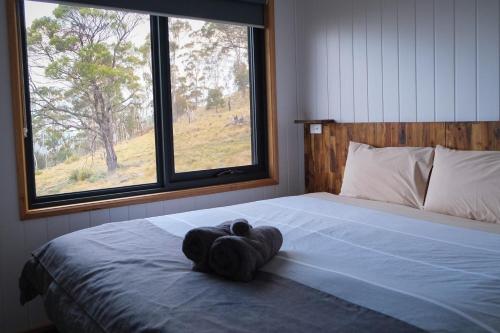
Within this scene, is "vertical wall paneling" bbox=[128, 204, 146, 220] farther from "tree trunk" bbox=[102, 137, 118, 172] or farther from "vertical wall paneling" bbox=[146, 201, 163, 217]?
"tree trunk" bbox=[102, 137, 118, 172]

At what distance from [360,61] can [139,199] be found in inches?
64.8

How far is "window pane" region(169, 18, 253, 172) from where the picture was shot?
9.93 ft

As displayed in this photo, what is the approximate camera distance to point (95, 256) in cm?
165

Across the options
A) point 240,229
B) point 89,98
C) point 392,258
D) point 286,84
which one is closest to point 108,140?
point 89,98

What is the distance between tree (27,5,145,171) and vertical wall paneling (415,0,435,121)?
1641 millimetres

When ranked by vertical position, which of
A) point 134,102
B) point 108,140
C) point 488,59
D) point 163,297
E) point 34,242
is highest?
point 488,59

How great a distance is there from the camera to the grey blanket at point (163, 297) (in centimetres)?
109

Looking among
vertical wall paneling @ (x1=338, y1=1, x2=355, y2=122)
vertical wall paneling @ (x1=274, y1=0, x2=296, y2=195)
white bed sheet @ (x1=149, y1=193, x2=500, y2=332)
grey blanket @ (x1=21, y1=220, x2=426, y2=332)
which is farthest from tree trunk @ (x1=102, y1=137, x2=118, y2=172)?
vertical wall paneling @ (x1=338, y1=1, x2=355, y2=122)

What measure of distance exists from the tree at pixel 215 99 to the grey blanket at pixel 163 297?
4.87ft

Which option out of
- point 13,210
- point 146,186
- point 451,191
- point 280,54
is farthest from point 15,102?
point 451,191

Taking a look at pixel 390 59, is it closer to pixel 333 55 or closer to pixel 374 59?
pixel 374 59

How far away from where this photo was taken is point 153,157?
9.69 ft

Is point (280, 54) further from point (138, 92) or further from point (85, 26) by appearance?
point (85, 26)

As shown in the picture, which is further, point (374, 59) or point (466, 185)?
point (374, 59)
